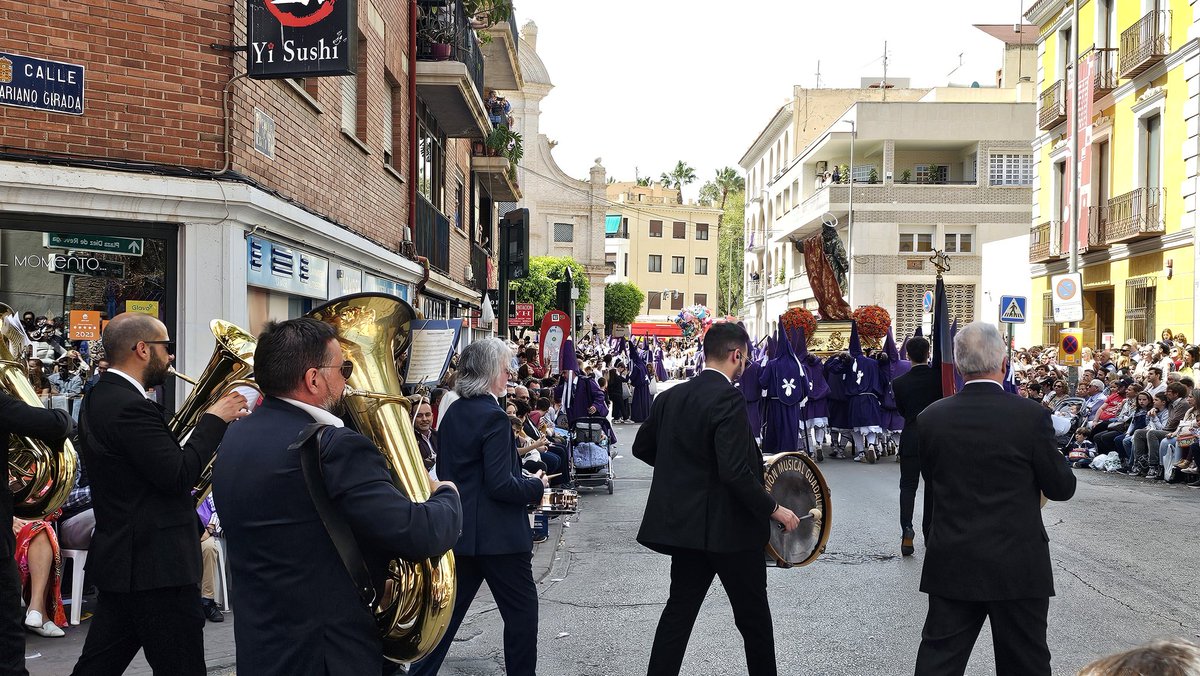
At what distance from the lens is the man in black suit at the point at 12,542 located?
4250 mm

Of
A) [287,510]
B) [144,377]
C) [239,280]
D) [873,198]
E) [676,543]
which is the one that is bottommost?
[676,543]

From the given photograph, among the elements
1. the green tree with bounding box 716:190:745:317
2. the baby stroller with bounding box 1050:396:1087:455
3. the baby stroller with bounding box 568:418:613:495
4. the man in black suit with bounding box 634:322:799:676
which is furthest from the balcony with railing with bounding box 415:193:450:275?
the green tree with bounding box 716:190:745:317

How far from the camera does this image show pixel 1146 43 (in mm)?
24656

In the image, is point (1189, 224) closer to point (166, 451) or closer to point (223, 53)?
point (223, 53)

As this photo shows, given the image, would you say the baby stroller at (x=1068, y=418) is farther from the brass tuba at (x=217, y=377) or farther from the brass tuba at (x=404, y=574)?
the brass tuba at (x=404, y=574)

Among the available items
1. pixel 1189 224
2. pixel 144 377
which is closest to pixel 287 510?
pixel 144 377

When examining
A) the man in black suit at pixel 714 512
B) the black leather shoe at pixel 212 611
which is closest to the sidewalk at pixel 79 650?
the black leather shoe at pixel 212 611

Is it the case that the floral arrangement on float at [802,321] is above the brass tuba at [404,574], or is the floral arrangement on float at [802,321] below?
above

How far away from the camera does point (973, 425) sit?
457 cm

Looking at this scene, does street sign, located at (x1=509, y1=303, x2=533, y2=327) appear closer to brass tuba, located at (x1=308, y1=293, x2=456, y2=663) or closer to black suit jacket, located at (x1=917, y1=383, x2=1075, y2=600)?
Answer: black suit jacket, located at (x1=917, y1=383, x2=1075, y2=600)

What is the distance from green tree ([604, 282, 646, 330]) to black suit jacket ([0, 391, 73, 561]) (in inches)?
3027

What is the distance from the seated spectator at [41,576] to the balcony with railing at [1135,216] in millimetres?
23662

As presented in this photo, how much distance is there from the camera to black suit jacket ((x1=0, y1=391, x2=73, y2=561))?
4297 millimetres

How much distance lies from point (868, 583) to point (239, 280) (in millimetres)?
5375
